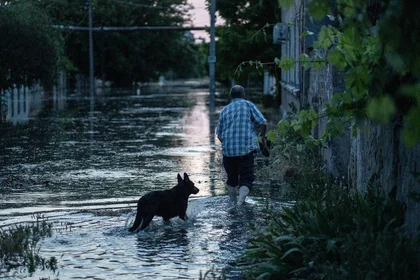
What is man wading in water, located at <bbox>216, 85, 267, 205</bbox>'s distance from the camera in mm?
12648

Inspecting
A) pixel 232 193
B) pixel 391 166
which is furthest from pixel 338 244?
pixel 232 193

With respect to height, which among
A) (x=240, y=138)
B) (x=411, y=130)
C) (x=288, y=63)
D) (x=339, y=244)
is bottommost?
(x=339, y=244)

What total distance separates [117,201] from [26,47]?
22.0 metres

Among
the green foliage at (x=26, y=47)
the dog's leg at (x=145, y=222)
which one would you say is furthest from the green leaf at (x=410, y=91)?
the green foliage at (x=26, y=47)

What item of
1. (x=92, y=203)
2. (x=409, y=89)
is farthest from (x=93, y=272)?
(x=92, y=203)

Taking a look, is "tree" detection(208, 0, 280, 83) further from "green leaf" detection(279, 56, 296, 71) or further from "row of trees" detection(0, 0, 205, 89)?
"green leaf" detection(279, 56, 296, 71)

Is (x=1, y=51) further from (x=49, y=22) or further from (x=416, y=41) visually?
(x=416, y=41)

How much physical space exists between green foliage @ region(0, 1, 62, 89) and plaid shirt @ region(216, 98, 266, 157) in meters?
21.8

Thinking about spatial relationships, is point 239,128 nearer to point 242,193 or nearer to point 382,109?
point 242,193

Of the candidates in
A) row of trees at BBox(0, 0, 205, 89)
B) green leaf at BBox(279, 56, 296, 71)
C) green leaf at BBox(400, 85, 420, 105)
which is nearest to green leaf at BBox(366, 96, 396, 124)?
green leaf at BBox(400, 85, 420, 105)

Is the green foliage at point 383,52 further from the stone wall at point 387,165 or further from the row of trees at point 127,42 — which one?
the row of trees at point 127,42

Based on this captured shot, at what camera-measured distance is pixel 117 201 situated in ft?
43.2

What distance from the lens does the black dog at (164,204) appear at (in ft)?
34.8

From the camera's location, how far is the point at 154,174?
16.6m
